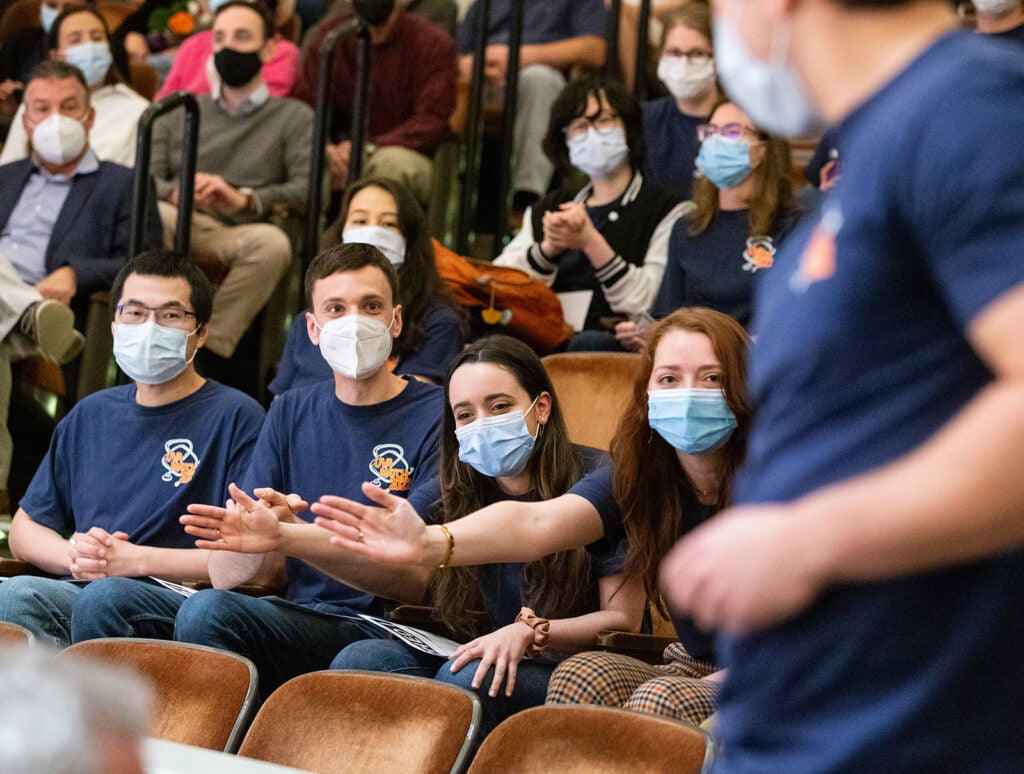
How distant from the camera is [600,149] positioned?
14.0 ft

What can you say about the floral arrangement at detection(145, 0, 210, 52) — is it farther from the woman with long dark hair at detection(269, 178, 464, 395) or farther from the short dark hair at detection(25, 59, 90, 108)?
the woman with long dark hair at detection(269, 178, 464, 395)

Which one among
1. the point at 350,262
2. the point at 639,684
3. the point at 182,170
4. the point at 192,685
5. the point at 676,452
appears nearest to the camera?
the point at 192,685

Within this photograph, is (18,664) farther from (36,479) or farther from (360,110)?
(360,110)

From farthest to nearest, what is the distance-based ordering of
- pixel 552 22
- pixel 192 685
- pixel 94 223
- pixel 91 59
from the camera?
pixel 552 22, pixel 91 59, pixel 94 223, pixel 192 685

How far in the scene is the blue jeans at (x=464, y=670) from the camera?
2498 millimetres

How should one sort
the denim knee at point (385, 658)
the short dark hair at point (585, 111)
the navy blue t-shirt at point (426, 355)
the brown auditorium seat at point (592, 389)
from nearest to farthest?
1. the denim knee at point (385, 658)
2. the brown auditorium seat at point (592, 389)
3. the navy blue t-shirt at point (426, 355)
4. the short dark hair at point (585, 111)

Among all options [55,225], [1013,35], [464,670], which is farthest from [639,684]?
[55,225]

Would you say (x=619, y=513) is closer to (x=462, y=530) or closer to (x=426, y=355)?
(x=462, y=530)

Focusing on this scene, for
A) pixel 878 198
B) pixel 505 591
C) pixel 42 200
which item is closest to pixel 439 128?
pixel 42 200

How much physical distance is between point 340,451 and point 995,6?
7.70ft

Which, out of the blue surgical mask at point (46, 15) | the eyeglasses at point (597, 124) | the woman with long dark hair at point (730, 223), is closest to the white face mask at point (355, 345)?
the woman with long dark hair at point (730, 223)

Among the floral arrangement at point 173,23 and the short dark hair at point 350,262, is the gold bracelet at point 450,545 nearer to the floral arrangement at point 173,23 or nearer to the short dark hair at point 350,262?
the short dark hair at point 350,262

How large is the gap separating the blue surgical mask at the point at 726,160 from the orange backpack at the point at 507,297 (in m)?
0.57

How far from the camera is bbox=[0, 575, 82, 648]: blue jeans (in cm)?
285
